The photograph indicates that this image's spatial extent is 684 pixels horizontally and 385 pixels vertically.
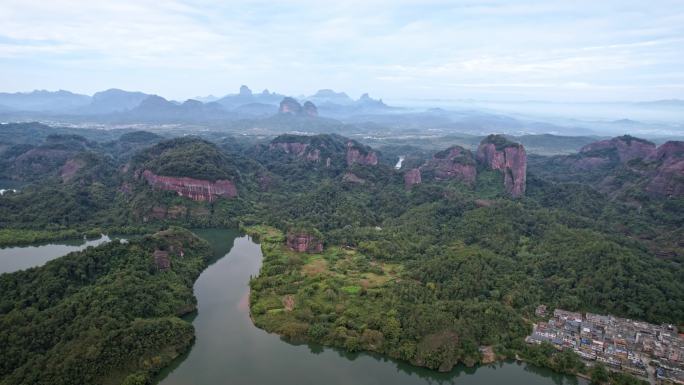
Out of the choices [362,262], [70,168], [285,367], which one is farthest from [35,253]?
[362,262]

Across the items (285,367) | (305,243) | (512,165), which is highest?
(512,165)

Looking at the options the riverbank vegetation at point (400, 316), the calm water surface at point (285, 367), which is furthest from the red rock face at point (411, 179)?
the calm water surface at point (285, 367)

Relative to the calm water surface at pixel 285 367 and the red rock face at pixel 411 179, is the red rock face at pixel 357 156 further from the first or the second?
the calm water surface at pixel 285 367

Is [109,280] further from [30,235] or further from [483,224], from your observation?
[483,224]

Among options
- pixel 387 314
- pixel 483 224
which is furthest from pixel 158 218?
pixel 483 224

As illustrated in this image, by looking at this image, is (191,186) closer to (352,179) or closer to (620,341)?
(352,179)

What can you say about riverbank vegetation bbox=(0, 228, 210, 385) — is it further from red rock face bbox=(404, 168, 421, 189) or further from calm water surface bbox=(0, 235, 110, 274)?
red rock face bbox=(404, 168, 421, 189)
